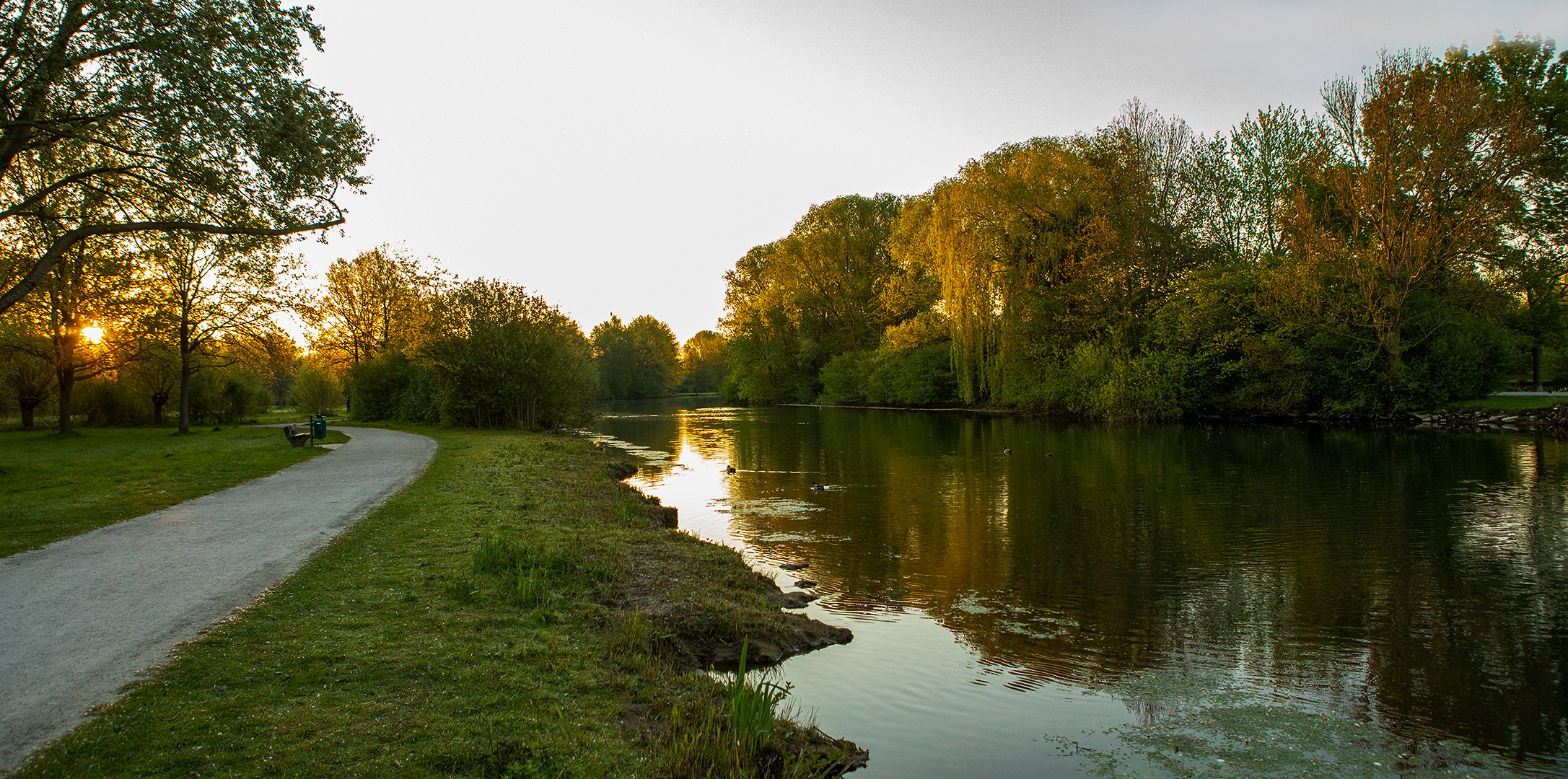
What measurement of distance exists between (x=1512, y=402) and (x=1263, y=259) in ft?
37.5

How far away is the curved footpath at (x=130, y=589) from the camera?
4988 millimetres

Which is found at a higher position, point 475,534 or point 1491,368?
point 1491,368

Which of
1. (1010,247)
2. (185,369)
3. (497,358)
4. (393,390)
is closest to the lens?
(185,369)

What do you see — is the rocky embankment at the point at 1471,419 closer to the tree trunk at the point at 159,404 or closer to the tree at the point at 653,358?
the tree trunk at the point at 159,404

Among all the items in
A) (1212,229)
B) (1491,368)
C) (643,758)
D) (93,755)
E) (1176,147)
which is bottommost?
(643,758)

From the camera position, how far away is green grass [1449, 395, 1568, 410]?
31.7m

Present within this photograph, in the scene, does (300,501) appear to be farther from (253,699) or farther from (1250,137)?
(1250,137)

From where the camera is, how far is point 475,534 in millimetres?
10570

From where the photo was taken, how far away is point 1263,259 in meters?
38.5

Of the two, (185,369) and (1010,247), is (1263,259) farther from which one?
(185,369)

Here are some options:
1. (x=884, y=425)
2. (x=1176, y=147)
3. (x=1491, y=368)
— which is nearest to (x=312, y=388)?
(x=884, y=425)

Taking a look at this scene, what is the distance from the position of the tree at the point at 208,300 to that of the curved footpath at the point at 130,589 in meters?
22.5

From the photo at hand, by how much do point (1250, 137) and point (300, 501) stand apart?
46846 millimetres

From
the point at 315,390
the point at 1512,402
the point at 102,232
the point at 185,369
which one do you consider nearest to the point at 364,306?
the point at 315,390
